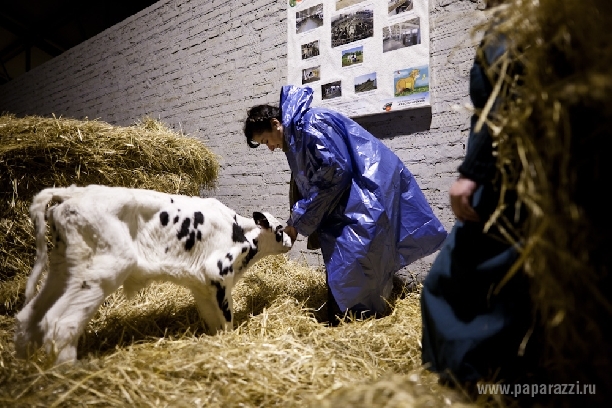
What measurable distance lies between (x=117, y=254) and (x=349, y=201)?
131 cm

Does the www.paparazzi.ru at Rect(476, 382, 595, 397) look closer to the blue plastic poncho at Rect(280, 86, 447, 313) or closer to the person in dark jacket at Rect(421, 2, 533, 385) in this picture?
the person in dark jacket at Rect(421, 2, 533, 385)

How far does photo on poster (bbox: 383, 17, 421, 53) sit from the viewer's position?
2840mm

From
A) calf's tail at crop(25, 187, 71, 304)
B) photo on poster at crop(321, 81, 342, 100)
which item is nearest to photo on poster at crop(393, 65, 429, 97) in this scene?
photo on poster at crop(321, 81, 342, 100)

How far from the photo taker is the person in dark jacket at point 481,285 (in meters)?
1.18

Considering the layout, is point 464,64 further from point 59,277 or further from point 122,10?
point 122,10

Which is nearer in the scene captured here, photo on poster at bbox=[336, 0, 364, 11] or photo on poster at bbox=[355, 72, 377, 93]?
photo on poster at bbox=[355, 72, 377, 93]

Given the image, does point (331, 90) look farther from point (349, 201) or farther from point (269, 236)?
point (269, 236)

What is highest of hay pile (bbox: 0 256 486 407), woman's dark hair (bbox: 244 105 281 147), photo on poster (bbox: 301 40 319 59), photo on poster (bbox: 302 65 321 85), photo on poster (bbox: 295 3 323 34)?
photo on poster (bbox: 295 3 323 34)

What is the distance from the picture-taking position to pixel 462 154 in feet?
8.80

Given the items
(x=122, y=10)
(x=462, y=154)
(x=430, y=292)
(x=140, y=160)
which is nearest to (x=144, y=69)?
(x=140, y=160)

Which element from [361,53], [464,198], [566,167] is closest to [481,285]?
[464,198]

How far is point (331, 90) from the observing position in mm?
3297

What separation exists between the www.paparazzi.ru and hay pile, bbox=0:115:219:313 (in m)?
2.60

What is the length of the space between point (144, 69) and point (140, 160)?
8.17 ft
